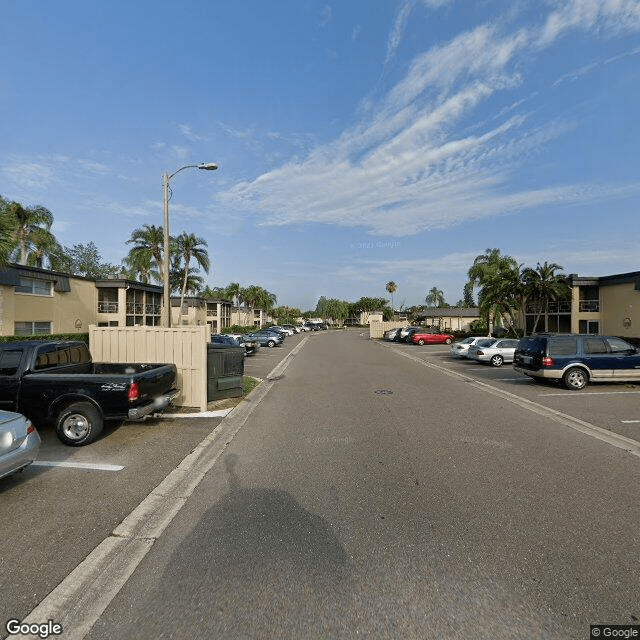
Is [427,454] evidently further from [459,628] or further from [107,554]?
[107,554]

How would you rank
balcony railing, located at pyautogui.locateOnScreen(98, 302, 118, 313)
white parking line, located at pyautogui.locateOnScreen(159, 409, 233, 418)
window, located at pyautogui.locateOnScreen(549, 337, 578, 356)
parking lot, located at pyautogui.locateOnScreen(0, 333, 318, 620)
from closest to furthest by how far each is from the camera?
parking lot, located at pyautogui.locateOnScreen(0, 333, 318, 620)
white parking line, located at pyautogui.locateOnScreen(159, 409, 233, 418)
window, located at pyautogui.locateOnScreen(549, 337, 578, 356)
balcony railing, located at pyautogui.locateOnScreen(98, 302, 118, 313)

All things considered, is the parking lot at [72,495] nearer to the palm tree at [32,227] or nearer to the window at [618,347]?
the window at [618,347]

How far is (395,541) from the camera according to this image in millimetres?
3480

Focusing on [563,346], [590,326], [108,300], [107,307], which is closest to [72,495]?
[563,346]

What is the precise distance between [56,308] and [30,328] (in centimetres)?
294

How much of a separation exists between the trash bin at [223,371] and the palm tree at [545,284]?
103 ft

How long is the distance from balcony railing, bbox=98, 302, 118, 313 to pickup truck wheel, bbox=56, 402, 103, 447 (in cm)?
2950

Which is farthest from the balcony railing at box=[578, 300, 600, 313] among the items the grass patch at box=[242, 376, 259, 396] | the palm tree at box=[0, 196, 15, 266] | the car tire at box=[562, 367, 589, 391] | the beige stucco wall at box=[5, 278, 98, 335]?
the beige stucco wall at box=[5, 278, 98, 335]

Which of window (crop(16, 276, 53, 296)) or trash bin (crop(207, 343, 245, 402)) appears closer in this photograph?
trash bin (crop(207, 343, 245, 402))

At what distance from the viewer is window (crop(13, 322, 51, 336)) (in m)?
20.9

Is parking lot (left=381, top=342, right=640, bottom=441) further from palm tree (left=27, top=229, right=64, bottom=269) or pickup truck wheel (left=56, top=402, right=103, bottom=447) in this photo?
palm tree (left=27, top=229, right=64, bottom=269)

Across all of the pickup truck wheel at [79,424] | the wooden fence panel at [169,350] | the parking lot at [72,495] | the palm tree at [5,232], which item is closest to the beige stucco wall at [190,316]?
the palm tree at [5,232]

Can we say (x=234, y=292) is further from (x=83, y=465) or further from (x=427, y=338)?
(x=83, y=465)

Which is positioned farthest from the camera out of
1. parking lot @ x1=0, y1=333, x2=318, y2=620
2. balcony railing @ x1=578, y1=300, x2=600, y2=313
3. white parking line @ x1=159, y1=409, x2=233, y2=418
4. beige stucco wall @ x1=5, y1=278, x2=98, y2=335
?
balcony railing @ x1=578, y1=300, x2=600, y2=313
